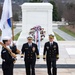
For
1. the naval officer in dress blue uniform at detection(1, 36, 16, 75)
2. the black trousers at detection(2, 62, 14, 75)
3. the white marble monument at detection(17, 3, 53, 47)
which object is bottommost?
the white marble monument at detection(17, 3, 53, 47)

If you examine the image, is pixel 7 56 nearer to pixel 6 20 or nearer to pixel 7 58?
pixel 7 58

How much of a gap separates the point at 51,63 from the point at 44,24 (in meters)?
7.86

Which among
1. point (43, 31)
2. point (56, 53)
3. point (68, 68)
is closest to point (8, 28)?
point (56, 53)

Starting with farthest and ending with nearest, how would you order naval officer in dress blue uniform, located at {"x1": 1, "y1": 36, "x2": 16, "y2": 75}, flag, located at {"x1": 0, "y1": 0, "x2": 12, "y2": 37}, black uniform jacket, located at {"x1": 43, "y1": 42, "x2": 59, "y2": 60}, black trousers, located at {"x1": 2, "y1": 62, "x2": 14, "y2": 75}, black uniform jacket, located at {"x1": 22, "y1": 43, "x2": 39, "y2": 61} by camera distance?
black uniform jacket, located at {"x1": 43, "y1": 42, "x2": 59, "y2": 60} → black uniform jacket, located at {"x1": 22, "y1": 43, "x2": 39, "y2": 61} → flag, located at {"x1": 0, "y1": 0, "x2": 12, "y2": 37} → black trousers, located at {"x1": 2, "y1": 62, "x2": 14, "y2": 75} → naval officer in dress blue uniform, located at {"x1": 1, "y1": 36, "x2": 16, "y2": 75}

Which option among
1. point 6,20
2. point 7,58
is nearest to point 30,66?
point 6,20

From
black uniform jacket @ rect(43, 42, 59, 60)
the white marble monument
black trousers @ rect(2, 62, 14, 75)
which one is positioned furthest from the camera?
the white marble monument

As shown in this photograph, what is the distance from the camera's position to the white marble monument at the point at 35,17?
15.6 metres

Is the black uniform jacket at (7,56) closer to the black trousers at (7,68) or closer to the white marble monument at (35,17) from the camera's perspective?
the black trousers at (7,68)

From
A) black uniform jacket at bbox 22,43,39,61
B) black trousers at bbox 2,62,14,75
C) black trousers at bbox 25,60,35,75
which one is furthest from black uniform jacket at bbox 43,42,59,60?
black trousers at bbox 2,62,14,75

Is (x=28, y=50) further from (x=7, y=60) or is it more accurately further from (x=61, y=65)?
(x=61, y=65)

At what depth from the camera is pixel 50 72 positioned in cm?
813

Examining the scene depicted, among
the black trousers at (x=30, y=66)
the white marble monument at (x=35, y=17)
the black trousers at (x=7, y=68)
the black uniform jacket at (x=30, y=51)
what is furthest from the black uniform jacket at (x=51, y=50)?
the white marble monument at (x=35, y=17)

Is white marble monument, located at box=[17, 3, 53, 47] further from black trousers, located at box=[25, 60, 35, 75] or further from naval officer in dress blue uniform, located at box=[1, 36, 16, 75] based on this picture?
naval officer in dress blue uniform, located at box=[1, 36, 16, 75]

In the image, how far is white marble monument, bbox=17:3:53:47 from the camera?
15609mm
